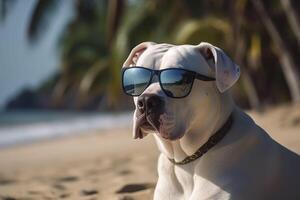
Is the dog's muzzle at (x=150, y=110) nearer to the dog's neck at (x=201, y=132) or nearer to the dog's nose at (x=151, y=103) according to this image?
the dog's nose at (x=151, y=103)

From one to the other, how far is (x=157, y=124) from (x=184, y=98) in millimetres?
161

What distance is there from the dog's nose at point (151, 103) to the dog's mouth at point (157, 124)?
2 centimetres

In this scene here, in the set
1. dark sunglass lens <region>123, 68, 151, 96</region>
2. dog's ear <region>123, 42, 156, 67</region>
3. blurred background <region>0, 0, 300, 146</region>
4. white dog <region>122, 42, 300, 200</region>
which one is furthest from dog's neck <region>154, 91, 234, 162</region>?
blurred background <region>0, 0, 300, 146</region>

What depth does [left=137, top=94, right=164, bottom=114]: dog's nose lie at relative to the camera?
2295mm

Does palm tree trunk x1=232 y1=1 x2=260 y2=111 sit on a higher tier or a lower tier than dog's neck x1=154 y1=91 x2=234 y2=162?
lower

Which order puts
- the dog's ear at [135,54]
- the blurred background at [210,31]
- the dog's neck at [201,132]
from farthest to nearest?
the blurred background at [210,31] < the dog's ear at [135,54] < the dog's neck at [201,132]

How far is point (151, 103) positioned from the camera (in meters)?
2.30

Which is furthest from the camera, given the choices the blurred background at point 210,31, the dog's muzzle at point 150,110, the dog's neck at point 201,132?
the blurred background at point 210,31

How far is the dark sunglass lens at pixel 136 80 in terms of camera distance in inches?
95.5

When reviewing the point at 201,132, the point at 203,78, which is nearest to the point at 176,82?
the point at 203,78

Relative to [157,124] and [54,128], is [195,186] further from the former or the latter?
[54,128]

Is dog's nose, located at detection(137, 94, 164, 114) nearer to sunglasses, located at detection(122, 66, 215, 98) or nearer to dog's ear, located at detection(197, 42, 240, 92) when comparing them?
sunglasses, located at detection(122, 66, 215, 98)

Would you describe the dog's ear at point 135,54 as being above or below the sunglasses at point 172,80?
above

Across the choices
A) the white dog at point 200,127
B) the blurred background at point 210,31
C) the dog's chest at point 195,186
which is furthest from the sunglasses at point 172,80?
the blurred background at point 210,31
